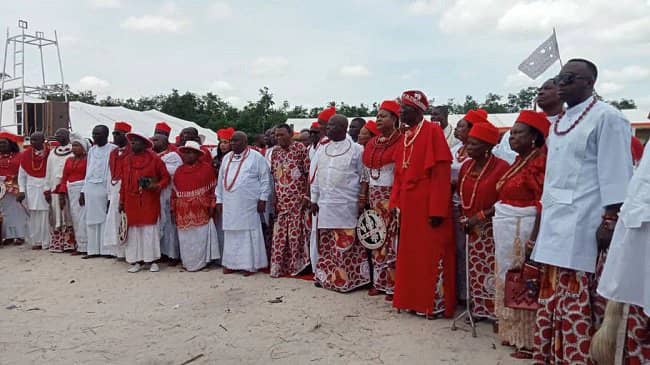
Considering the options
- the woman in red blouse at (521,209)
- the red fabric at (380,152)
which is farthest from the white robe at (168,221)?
the woman in red blouse at (521,209)

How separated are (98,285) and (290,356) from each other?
11.1 ft

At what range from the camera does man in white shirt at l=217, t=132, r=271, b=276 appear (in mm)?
6719

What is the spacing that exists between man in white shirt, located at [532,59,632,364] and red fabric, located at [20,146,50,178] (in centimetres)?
798

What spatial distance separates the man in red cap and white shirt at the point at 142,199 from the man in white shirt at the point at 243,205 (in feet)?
3.03

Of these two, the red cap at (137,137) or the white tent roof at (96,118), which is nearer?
the red cap at (137,137)

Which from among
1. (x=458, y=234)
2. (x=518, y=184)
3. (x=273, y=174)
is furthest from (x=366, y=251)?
(x=518, y=184)

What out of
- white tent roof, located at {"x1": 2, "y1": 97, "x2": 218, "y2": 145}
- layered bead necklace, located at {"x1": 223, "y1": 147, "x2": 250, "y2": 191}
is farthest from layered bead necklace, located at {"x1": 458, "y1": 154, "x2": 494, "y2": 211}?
white tent roof, located at {"x1": 2, "y1": 97, "x2": 218, "y2": 145}

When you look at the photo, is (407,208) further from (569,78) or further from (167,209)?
(167,209)

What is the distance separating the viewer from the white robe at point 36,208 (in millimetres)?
8594

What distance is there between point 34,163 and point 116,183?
7.29ft

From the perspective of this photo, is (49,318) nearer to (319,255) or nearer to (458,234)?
(319,255)

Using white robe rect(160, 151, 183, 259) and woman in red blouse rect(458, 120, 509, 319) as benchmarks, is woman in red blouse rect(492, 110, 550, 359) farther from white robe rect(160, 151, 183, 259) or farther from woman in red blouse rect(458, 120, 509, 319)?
white robe rect(160, 151, 183, 259)

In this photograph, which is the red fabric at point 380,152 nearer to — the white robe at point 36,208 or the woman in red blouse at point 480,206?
the woman in red blouse at point 480,206

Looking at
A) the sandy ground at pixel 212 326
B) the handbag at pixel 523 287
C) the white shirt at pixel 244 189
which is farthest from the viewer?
the white shirt at pixel 244 189
